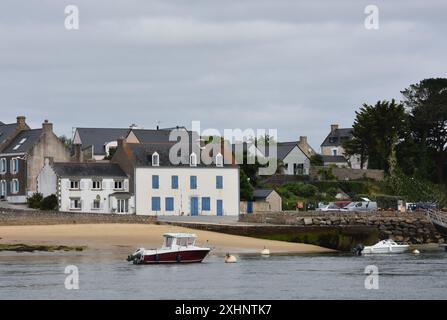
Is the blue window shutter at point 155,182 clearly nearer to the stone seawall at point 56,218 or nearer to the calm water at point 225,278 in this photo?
the stone seawall at point 56,218

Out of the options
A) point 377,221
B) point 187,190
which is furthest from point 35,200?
point 377,221

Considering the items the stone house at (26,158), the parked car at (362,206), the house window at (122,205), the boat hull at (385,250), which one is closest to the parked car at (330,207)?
the parked car at (362,206)

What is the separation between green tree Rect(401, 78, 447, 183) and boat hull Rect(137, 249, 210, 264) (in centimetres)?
6401

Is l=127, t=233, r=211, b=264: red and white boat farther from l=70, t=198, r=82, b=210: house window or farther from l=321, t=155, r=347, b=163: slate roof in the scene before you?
l=321, t=155, r=347, b=163: slate roof

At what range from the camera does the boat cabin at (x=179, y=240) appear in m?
67.9

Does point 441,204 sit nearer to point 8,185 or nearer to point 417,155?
point 417,155

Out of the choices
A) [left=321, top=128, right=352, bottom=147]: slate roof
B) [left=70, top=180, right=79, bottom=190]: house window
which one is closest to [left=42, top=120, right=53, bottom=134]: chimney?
[left=70, top=180, right=79, bottom=190]: house window

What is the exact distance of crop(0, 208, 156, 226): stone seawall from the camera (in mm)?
84625

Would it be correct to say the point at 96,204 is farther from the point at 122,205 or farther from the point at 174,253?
the point at 174,253

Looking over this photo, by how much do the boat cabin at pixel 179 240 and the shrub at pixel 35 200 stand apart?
30.4 meters
